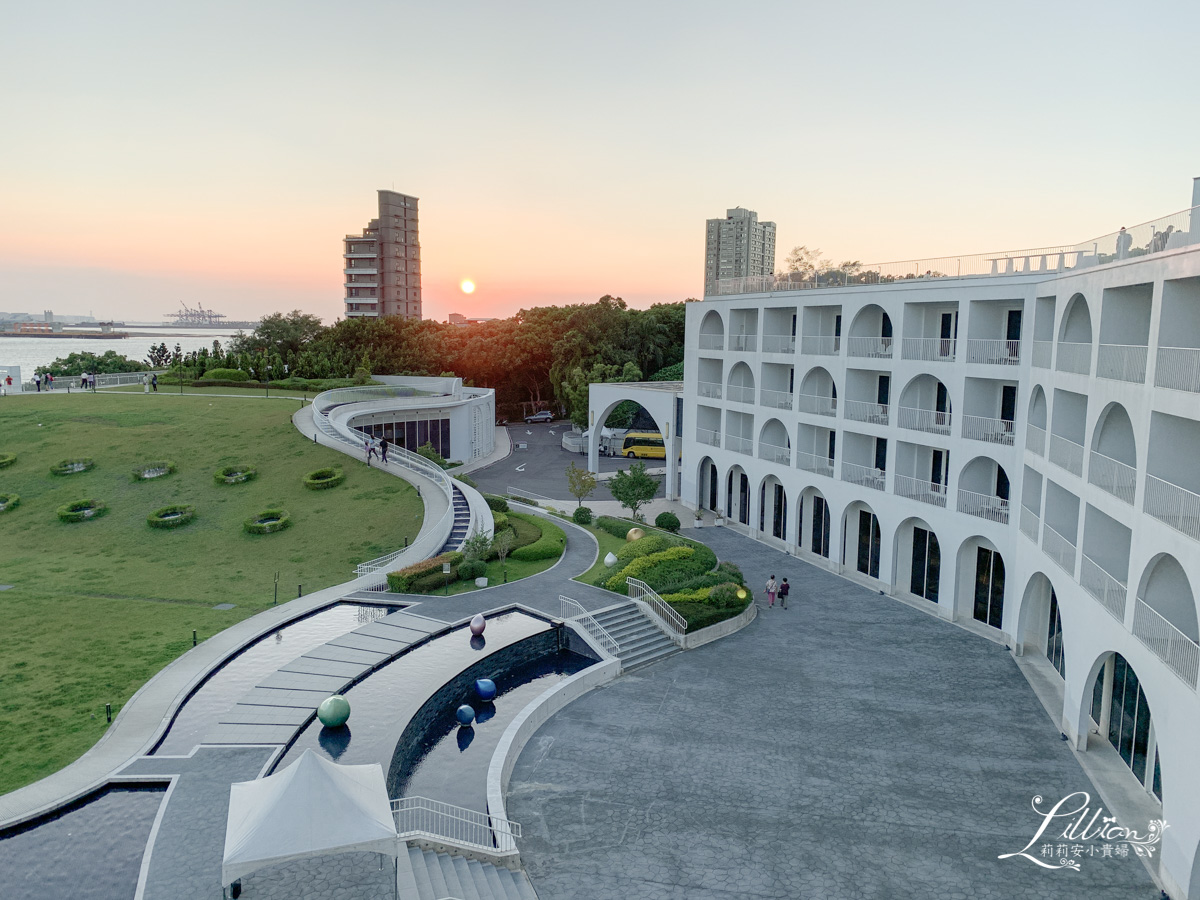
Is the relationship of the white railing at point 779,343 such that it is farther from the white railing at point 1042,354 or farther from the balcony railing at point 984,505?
the white railing at point 1042,354

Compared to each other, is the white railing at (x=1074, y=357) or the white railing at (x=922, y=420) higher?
the white railing at (x=1074, y=357)

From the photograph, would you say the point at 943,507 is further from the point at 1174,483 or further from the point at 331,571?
the point at 331,571

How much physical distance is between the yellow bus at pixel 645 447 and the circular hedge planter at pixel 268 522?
36.3 m

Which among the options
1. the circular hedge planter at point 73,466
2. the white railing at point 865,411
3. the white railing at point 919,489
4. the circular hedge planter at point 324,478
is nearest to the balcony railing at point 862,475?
the white railing at point 919,489

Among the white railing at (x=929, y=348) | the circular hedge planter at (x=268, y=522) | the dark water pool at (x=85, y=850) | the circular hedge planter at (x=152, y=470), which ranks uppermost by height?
the white railing at (x=929, y=348)

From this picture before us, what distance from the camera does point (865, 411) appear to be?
37.2m

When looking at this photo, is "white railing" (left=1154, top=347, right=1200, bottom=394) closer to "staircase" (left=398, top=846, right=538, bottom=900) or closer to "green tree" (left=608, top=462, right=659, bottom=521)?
"staircase" (left=398, top=846, right=538, bottom=900)

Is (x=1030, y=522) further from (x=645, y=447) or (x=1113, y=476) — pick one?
(x=645, y=447)

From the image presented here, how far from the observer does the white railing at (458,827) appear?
17.3m

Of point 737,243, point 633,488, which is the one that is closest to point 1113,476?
point 633,488

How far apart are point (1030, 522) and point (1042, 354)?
5780mm

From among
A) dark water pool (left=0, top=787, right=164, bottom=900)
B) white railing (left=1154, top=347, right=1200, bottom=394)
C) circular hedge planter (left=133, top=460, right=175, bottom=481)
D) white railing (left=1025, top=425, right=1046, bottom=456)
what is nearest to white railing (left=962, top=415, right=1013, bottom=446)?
white railing (left=1025, top=425, right=1046, bottom=456)

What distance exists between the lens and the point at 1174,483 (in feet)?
60.3

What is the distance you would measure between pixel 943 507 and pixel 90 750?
29448mm
